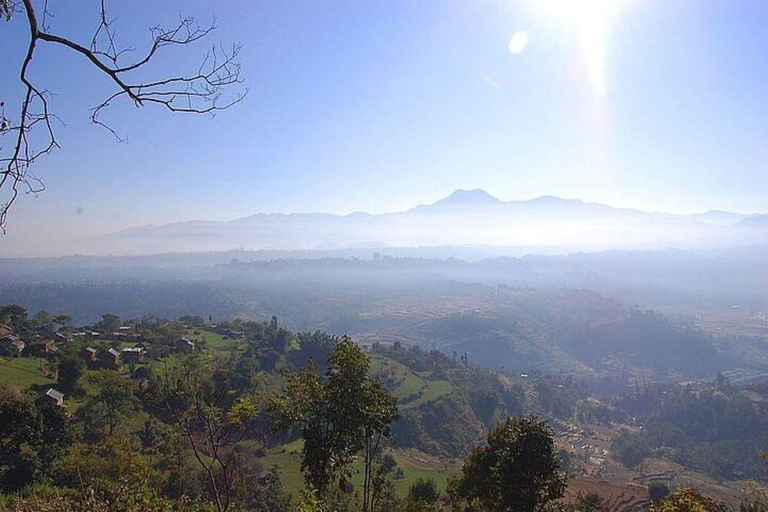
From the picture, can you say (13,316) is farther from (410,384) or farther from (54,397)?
(410,384)

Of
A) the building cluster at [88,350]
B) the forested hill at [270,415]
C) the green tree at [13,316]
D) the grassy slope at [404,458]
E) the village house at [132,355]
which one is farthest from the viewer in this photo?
the green tree at [13,316]

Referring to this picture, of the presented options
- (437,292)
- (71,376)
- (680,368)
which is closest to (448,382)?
(71,376)

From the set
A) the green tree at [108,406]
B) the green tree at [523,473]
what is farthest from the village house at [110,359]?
the green tree at [523,473]

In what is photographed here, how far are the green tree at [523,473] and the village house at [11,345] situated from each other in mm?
31296

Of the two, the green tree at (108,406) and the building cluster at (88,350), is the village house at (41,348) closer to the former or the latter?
the building cluster at (88,350)

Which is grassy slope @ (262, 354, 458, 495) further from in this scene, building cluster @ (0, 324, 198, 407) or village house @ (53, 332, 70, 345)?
village house @ (53, 332, 70, 345)

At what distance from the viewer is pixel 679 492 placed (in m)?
6.26

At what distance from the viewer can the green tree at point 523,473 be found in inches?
275

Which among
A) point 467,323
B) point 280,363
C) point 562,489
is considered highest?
point 562,489

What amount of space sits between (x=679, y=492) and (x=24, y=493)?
16.6 metres

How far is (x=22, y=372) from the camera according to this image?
23891mm

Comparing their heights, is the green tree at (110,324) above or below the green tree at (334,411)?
below

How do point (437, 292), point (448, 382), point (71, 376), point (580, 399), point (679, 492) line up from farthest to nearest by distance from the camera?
point (437, 292) < point (580, 399) < point (448, 382) < point (71, 376) < point (679, 492)

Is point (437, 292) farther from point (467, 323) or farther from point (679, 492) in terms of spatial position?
point (679, 492)
